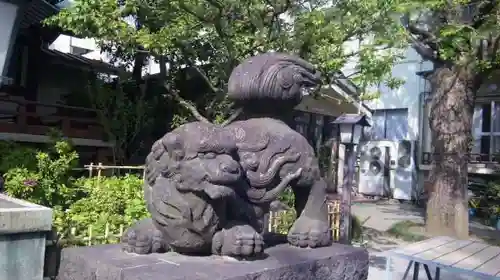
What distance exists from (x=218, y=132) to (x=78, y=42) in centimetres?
2224

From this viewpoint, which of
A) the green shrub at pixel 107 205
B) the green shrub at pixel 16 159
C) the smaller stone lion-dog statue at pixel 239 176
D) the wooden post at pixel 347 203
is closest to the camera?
the smaller stone lion-dog statue at pixel 239 176

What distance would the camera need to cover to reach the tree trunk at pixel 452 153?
8.86 m

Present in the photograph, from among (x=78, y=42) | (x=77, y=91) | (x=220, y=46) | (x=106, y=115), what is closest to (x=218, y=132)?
(x=220, y=46)

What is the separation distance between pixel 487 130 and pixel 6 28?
1462cm

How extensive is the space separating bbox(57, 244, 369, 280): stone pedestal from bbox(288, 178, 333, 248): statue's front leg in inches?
2.6

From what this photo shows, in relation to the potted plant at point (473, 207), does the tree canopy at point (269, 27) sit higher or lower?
higher

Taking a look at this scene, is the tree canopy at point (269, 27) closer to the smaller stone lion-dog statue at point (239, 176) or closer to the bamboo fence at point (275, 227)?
the bamboo fence at point (275, 227)

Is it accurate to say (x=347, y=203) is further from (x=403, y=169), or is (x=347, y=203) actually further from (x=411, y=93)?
(x=411, y=93)

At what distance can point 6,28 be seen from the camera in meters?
5.44

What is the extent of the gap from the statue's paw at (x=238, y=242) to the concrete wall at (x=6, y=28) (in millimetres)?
4056

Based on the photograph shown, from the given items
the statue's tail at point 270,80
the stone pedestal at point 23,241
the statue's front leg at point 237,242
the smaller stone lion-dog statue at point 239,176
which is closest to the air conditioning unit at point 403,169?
the smaller stone lion-dog statue at point 239,176

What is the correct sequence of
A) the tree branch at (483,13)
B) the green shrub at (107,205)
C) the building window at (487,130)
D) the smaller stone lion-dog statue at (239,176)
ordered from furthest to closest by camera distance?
the building window at (487,130), the tree branch at (483,13), the green shrub at (107,205), the smaller stone lion-dog statue at (239,176)

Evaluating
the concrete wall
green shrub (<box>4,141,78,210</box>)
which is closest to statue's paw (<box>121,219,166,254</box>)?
the concrete wall

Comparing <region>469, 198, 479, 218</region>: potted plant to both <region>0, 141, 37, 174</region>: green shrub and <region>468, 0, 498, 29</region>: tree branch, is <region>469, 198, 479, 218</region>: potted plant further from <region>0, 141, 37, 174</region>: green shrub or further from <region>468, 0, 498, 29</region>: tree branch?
<region>0, 141, 37, 174</region>: green shrub
